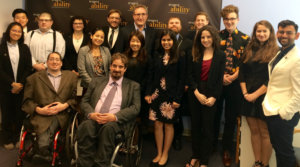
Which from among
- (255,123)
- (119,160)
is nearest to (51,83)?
(119,160)

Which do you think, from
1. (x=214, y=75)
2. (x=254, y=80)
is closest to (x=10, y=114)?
(x=214, y=75)

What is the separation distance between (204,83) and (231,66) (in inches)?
20.0

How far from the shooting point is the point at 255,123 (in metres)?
2.78

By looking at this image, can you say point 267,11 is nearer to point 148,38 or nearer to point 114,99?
point 148,38

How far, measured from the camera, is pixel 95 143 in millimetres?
2551

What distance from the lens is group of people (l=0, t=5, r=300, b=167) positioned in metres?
2.35

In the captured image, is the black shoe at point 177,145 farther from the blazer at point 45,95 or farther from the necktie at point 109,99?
the blazer at point 45,95

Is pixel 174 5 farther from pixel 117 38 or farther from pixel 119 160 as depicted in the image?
pixel 119 160

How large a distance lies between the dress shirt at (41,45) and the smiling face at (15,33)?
0.21 m

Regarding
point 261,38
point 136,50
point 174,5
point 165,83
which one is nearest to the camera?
point 261,38

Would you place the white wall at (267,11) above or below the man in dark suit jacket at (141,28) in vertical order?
above

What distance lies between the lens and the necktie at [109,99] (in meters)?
2.72

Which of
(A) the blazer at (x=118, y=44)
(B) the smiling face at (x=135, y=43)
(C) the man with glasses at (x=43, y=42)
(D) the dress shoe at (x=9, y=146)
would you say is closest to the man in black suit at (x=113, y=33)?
(A) the blazer at (x=118, y=44)

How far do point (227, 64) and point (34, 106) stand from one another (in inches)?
87.1
